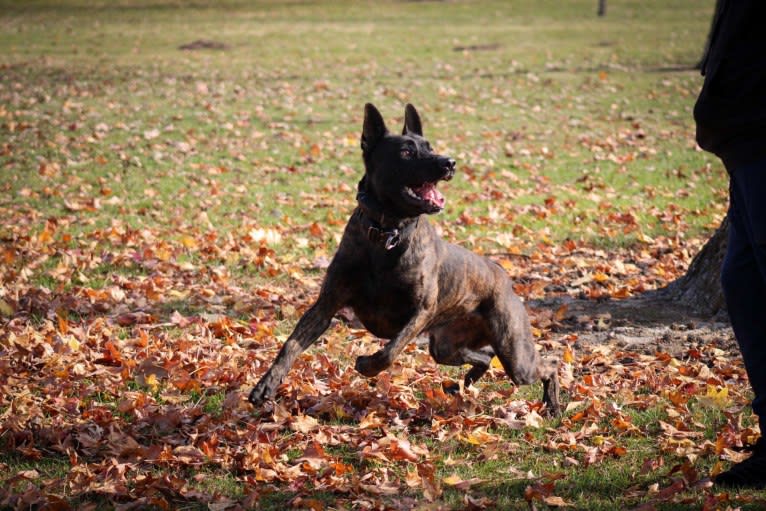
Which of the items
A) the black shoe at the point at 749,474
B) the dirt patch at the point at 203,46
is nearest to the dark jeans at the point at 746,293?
the black shoe at the point at 749,474

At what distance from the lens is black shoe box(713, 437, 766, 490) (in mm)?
4014

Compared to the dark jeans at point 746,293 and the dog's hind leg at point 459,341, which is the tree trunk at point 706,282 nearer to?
the dog's hind leg at point 459,341

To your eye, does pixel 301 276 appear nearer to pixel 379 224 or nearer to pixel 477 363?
pixel 477 363

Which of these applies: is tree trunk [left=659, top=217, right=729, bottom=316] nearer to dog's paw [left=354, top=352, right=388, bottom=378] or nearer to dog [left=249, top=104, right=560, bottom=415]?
dog [left=249, top=104, right=560, bottom=415]

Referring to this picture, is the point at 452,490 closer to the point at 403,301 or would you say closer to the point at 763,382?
the point at 403,301

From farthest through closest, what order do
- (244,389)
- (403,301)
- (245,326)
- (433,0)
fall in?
(433,0), (245,326), (244,389), (403,301)

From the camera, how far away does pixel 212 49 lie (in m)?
24.1

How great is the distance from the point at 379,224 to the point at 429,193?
0.33 m

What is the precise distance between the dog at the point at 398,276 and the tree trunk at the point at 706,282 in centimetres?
213

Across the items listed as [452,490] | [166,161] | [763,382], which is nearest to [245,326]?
[452,490]

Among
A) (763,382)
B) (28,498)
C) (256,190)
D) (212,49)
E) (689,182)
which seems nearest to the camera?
(28,498)

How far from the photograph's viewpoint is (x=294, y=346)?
4.83m

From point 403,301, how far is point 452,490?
118 centimetres

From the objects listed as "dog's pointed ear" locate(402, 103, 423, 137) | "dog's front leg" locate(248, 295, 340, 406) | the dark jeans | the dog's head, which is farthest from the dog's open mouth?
the dark jeans
